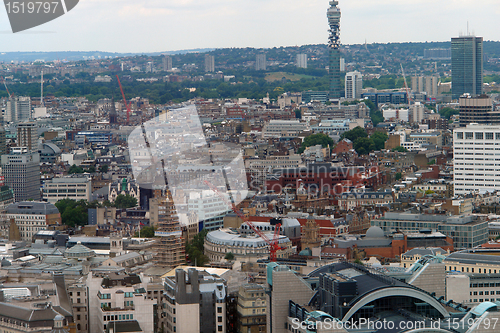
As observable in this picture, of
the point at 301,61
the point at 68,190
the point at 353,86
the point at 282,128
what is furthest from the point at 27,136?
the point at 301,61

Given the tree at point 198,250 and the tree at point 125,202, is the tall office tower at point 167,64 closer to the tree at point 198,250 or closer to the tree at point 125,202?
the tree at point 125,202

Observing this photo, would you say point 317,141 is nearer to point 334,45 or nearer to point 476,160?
point 476,160

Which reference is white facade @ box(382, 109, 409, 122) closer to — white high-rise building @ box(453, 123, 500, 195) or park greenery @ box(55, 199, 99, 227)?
white high-rise building @ box(453, 123, 500, 195)

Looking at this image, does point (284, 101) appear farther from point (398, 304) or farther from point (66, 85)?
point (398, 304)

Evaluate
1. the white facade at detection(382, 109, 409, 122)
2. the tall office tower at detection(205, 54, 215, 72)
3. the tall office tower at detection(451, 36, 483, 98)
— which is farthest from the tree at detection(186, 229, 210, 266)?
the tall office tower at detection(205, 54, 215, 72)

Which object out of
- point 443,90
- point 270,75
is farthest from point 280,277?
point 270,75

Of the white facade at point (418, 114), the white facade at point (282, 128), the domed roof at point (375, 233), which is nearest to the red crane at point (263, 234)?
the domed roof at point (375, 233)

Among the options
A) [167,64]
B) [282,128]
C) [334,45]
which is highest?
[334,45]
